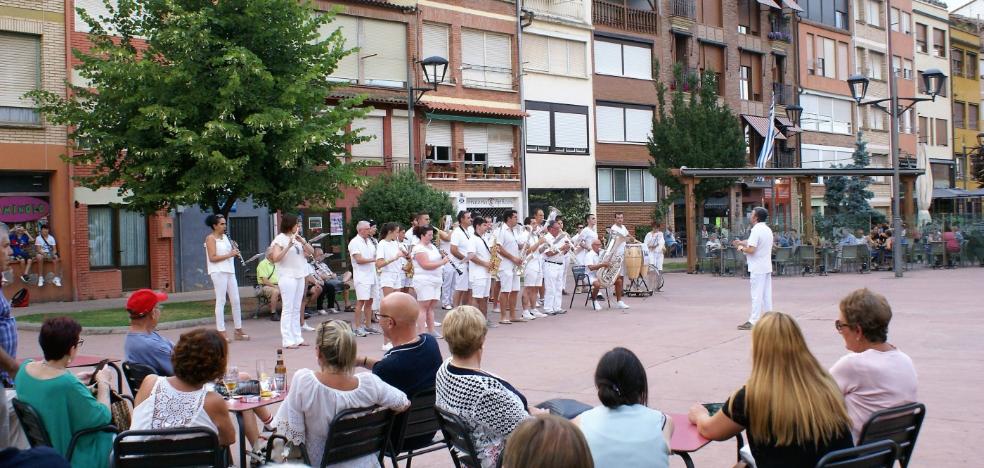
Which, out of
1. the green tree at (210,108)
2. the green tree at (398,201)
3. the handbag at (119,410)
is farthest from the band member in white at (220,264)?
the green tree at (398,201)

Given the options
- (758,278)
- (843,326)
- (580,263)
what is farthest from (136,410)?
(580,263)

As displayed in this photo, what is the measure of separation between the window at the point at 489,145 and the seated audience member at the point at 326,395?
96.9 ft

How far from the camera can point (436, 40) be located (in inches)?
1328

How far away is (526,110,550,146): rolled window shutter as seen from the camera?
121 ft

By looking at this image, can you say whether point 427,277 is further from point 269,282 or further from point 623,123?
point 623,123

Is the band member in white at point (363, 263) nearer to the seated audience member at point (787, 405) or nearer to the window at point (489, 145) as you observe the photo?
the seated audience member at point (787, 405)

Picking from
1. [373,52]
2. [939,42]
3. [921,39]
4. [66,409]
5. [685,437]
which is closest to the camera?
[685,437]

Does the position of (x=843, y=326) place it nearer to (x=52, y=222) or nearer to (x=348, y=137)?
(x=348, y=137)

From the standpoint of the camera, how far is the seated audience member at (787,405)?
4.20 m

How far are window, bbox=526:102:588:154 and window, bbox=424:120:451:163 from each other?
4181 millimetres

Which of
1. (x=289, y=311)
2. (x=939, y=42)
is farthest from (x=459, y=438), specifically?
(x=939, y=42)

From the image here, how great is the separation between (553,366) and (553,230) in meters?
7.34

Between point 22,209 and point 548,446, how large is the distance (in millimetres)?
23671

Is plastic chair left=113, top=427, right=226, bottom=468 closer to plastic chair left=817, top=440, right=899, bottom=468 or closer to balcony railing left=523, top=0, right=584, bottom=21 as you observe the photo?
plastic chair left=817, top=440, right=899, bottom=468
